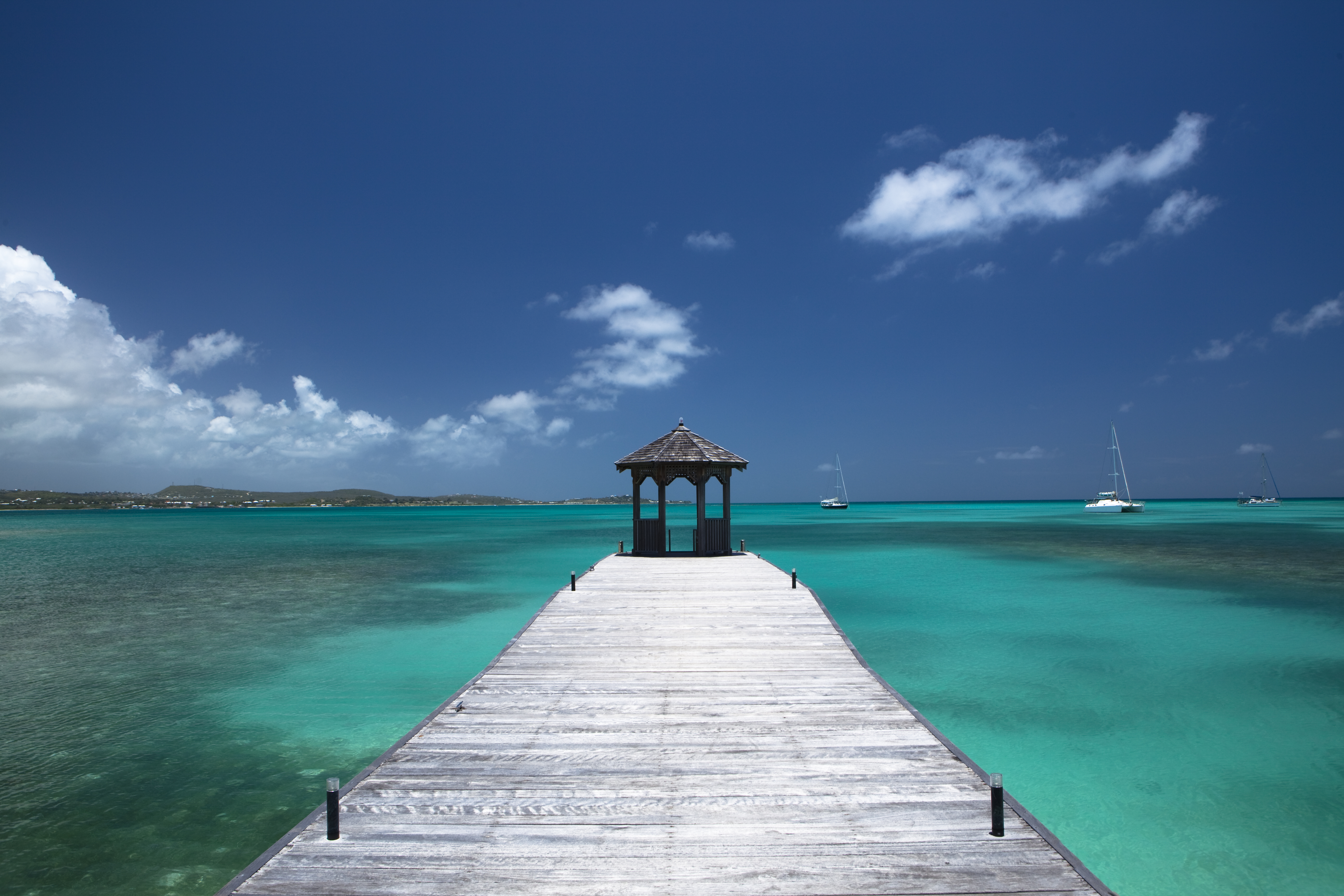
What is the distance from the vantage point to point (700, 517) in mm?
17078

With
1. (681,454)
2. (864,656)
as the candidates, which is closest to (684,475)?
(681,454)

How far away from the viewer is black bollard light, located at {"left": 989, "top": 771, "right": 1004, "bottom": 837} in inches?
145

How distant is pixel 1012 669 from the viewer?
39.9 ft

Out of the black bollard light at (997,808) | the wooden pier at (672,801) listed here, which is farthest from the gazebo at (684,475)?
the black bollard light at (997,808)

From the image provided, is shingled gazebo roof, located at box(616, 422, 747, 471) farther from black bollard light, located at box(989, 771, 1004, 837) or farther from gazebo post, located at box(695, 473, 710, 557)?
black bollard light, located at box(989, 771, 1004, 837)

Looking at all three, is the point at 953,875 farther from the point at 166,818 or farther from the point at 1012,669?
the point at 1012,669

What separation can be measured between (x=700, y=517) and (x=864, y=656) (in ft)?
18.0

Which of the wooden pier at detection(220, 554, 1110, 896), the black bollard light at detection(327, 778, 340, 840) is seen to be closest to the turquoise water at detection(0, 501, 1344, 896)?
the wooden pier at detection(220, 554, 1110, 896)

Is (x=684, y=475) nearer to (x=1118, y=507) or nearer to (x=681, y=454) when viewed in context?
(x=681, y=454)

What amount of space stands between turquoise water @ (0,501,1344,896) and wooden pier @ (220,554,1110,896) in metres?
2.57

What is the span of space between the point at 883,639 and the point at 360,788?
12.3 meters

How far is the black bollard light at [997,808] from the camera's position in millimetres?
3688

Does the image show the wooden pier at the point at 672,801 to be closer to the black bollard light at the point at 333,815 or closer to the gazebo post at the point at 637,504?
the black bollard light at the point at 333,815

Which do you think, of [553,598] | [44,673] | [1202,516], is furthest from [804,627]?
[1202,516]
